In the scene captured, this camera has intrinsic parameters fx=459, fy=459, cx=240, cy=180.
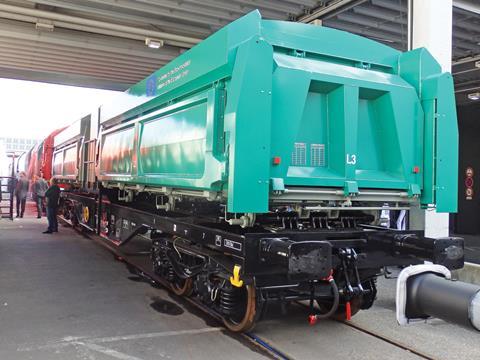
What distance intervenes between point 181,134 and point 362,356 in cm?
285

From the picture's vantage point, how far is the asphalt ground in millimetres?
4242

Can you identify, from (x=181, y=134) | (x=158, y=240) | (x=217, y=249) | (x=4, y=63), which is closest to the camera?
(x=217, y=249)

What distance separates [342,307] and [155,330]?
209cm

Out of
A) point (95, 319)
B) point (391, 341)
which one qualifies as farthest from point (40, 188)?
point (391, 341)

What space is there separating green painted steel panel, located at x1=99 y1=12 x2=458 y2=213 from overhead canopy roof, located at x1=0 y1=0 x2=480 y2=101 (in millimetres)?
4740

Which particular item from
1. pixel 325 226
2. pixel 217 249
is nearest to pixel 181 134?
pixel 217 249

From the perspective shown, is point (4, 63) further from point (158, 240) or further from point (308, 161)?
point (308, 161)

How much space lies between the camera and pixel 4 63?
561 inches

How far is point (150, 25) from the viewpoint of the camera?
10.8 metres

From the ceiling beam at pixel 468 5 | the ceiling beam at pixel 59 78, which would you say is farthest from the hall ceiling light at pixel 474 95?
the ceiling beam at pixel 59 78

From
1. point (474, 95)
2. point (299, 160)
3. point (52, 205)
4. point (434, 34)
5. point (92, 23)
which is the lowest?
point (52, 205)

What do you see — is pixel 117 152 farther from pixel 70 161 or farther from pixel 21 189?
pixel 21 189

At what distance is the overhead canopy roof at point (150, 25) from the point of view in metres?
9.37

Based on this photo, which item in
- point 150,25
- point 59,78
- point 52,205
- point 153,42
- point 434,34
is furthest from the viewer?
point 59,78
